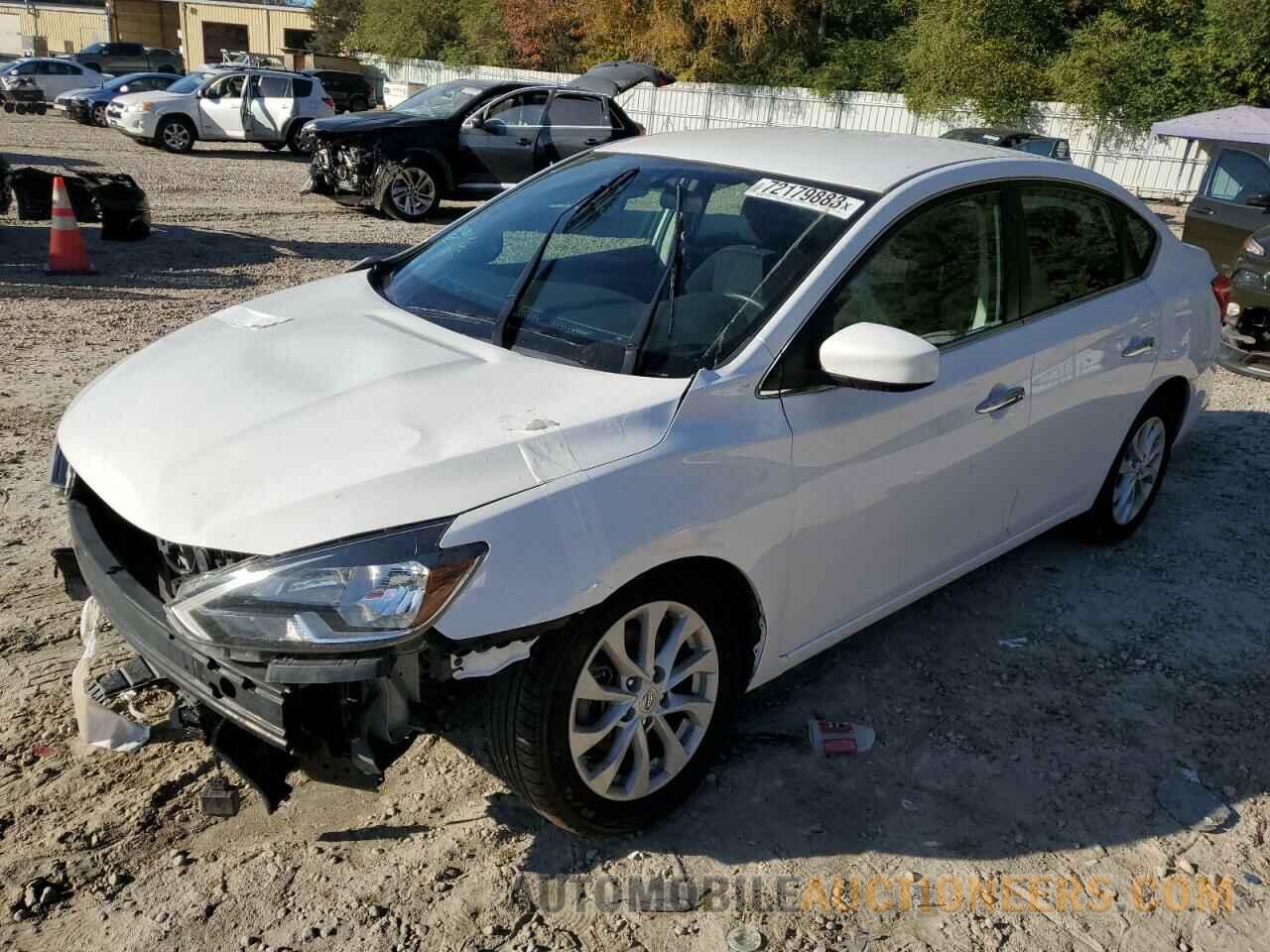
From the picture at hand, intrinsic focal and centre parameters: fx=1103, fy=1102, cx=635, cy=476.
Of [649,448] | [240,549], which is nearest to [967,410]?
[649,448]

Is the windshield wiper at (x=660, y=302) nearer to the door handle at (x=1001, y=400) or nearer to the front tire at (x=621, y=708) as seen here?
the front tire at (x=621, y=708)

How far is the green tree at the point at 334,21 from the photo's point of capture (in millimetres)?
49906

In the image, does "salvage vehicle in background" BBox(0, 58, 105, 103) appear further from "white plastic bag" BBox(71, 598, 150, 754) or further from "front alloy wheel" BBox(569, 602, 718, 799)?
"front alloy wheel" BBox(569, 602, 718, 799)

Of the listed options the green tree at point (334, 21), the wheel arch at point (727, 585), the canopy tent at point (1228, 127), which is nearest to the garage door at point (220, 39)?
the green tree at point (334, 21)

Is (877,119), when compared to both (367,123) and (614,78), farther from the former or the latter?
(367,123)

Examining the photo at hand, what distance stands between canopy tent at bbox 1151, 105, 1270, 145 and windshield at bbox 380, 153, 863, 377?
1349 cm

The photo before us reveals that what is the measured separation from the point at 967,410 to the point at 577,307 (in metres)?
1.30

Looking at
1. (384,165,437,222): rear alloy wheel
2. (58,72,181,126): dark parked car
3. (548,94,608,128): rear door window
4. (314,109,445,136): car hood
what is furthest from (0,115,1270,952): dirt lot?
(58,72,181,126): dark parked car

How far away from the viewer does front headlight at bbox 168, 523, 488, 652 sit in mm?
2363

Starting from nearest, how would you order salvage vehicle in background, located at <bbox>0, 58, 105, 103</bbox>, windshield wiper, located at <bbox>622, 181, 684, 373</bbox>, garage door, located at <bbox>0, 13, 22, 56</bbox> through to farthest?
1. windshield wiper, located at <bbox>622, 181, 684, 373</bbox>
2. salvage vehicle in background, located at <bbox>0, 58, 105, 103</bbox>
3. garage door, located at <bbox>0, 13, 22, 56</bbox>

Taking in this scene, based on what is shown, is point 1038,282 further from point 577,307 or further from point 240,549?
point 240,549

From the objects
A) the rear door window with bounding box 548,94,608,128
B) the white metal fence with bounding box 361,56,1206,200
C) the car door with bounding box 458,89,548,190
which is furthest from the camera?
the white metal fence with bounding box 361,56,1206,200

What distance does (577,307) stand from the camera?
3.34 meters

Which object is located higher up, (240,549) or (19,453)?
(240,549)
